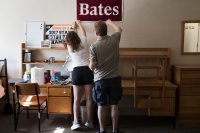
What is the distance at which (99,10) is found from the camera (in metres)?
4.15

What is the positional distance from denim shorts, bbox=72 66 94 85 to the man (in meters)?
0.28

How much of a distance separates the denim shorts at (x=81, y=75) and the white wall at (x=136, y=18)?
895 mm

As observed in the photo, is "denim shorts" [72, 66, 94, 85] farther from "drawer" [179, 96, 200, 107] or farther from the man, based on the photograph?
"drawer" [179, 96, 200, 107]

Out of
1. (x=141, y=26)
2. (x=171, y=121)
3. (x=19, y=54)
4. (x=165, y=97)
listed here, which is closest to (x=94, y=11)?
(x=141, y=26)

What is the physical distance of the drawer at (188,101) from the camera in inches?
146

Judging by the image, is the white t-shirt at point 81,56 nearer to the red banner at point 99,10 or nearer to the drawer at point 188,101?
the red banner at point 99,10

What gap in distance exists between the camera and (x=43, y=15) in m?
4.22

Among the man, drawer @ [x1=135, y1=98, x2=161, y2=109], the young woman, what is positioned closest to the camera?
the man

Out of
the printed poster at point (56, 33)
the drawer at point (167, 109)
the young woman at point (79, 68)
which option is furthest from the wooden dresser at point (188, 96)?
the printed poster at point (56, 33)

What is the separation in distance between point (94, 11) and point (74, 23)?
38 centimetres

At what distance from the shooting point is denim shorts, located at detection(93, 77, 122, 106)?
3.18 m

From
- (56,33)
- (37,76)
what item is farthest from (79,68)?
(56,33)

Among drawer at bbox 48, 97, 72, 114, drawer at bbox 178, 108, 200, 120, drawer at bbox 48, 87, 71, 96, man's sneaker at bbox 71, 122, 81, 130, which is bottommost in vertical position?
man's sneaker at bbox 71, 122, 81, 130

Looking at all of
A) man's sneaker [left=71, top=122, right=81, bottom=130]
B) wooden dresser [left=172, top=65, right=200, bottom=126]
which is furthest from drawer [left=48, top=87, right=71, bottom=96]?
wooden dresser [left=172, top=65, right=200, bottom=126]
